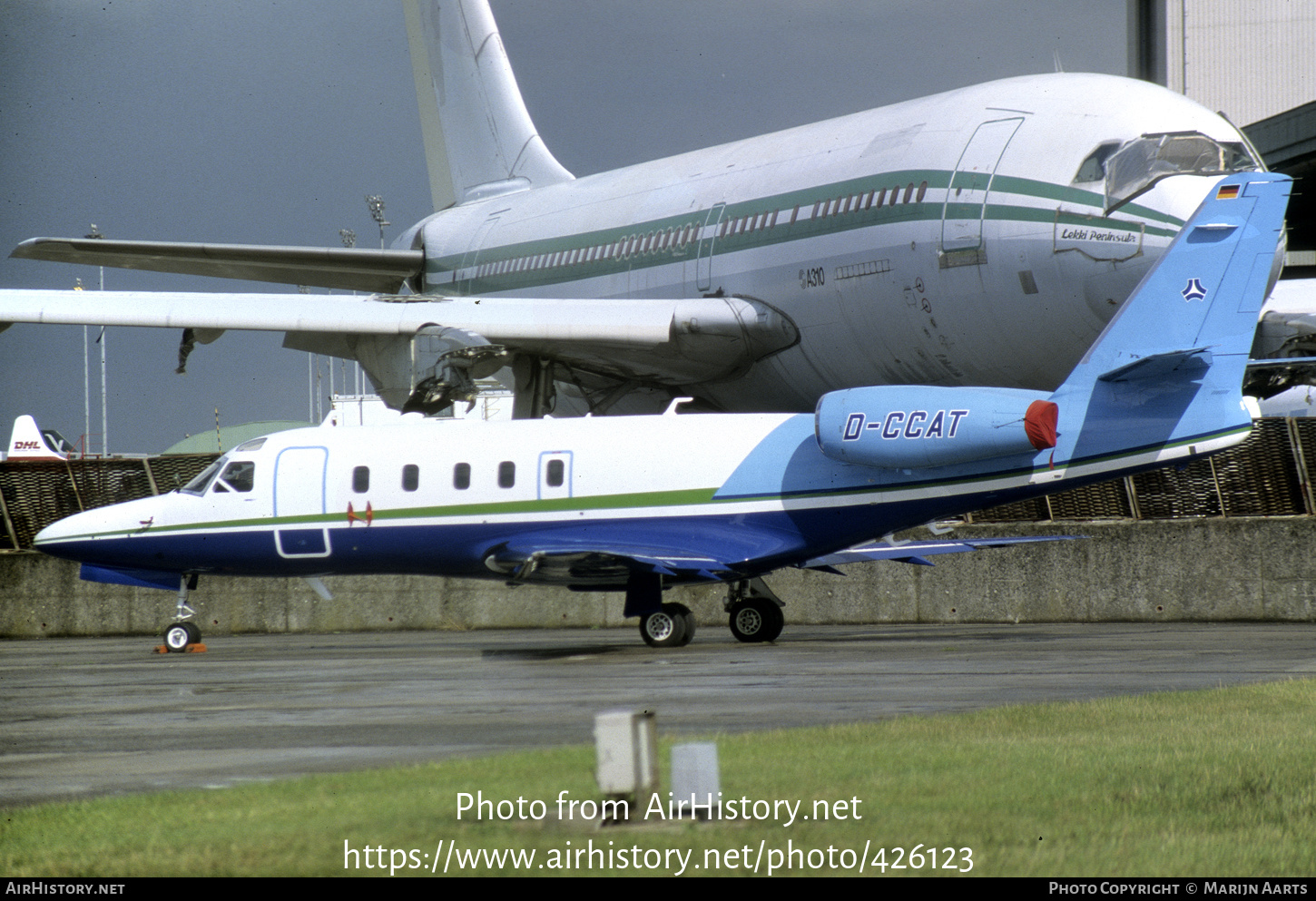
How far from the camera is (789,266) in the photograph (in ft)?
70.1

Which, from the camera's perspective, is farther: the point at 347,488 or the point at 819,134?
the point at 819,134

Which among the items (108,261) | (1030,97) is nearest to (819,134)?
(1030,97)

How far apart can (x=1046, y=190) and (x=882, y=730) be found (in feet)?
36.6

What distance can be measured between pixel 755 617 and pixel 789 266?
547 centimetres

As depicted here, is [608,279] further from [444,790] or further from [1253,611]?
[444,790]

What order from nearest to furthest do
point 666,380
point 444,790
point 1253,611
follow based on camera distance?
point 444,790 < point 1253,611 < point 666,380

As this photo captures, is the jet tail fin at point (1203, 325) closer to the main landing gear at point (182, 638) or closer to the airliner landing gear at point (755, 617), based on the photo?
the airliner landing gear at point (755, 617)

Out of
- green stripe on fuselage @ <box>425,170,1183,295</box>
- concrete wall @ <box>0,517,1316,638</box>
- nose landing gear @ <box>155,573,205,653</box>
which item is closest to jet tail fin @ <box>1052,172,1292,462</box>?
green stripe on fuselage @ <box>425,170,1183,295</box>

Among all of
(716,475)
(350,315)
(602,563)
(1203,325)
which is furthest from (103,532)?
(1203,325)

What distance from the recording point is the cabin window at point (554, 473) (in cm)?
1825

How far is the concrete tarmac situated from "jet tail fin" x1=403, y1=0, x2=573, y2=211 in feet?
50.8

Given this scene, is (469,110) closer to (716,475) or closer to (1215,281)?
(716,475)

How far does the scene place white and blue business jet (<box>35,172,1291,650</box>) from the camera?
1559 centimetres
